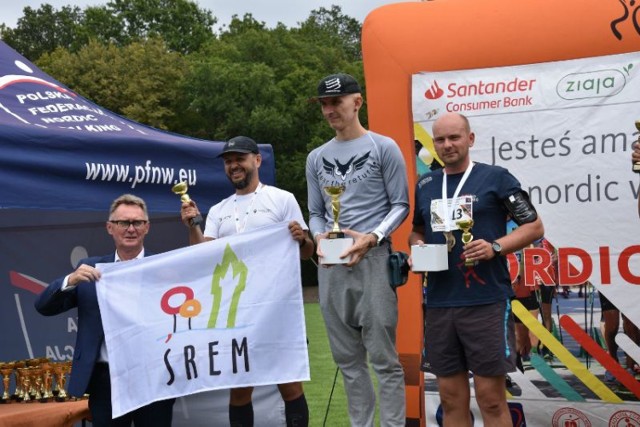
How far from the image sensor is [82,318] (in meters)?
5.07

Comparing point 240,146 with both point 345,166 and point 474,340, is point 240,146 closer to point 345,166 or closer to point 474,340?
point 345,166

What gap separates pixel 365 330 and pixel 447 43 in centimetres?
199

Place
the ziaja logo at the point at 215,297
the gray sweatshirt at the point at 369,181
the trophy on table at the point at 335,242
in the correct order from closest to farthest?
the trophy on table at the point at 335,242
the gray sweatshirt at the point at 369,181
the ziaja logo at the point at 215,297

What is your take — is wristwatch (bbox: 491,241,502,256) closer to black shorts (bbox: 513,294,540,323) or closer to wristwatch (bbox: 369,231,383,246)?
wristwatch (bbox: 369,231,383,246)

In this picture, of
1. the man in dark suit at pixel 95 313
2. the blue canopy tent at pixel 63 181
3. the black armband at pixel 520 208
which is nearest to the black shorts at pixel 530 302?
the black armband at pixel 520 208

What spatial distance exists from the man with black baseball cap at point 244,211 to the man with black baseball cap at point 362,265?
0.63m

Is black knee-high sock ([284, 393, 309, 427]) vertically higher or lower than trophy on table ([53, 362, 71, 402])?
lower

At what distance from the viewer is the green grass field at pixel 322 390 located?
8.08 meters

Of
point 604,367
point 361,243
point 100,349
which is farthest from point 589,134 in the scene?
point 100,349

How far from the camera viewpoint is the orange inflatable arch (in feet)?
19.0

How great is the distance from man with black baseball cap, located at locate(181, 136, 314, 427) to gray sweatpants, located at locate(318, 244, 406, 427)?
68 cm

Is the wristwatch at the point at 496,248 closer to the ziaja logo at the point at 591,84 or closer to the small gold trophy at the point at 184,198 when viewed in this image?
the ziaja logo at the point at 591,84

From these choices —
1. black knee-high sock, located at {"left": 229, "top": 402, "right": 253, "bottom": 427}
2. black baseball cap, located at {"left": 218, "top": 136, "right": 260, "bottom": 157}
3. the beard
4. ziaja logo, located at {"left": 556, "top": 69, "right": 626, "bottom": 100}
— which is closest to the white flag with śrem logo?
the beard

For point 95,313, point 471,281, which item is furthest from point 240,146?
point 471,281
